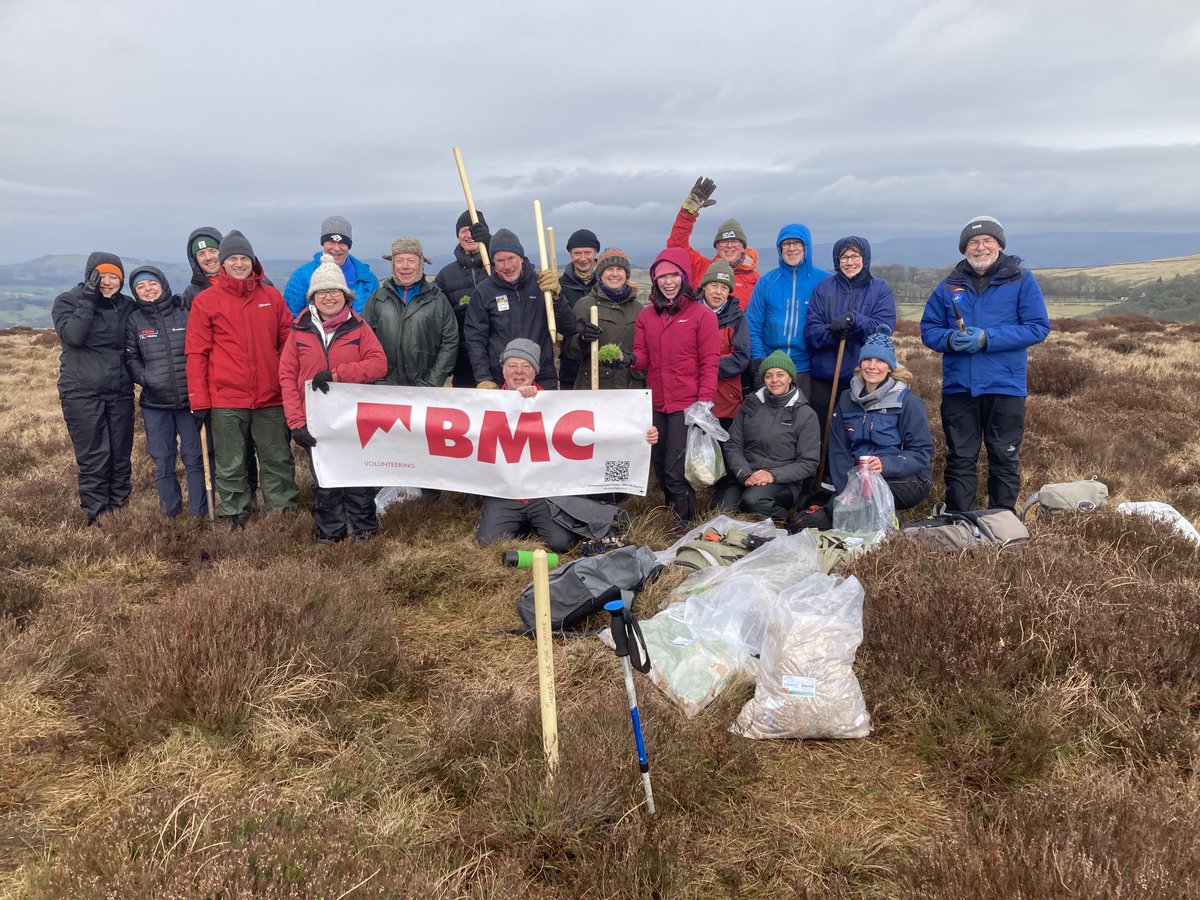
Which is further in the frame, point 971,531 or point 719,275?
point 719,275

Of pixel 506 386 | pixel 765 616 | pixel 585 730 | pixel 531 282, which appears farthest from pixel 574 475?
pixel 585 730

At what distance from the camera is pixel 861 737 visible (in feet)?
11.6

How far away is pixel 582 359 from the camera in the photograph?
705 cm

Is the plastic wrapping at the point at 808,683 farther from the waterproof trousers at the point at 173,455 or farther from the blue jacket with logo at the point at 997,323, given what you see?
the waterproof trousers at the point at 173,455

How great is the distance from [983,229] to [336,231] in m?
6.20

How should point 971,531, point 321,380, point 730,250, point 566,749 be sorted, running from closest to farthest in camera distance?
point 566,749 → point 971,531 → point 321,380 → point 730,250

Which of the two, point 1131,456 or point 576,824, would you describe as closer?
point 576,824

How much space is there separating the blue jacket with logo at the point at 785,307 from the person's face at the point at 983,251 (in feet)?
4.30

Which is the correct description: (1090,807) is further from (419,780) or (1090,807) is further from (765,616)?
(419,780)

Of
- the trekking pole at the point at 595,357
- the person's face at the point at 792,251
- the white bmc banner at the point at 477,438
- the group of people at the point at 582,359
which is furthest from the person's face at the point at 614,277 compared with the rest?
the person's face at the point at 792,251

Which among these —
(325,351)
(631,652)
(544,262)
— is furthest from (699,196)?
(631,652)

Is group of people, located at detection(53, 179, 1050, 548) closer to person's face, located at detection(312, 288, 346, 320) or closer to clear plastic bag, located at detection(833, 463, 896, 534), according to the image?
person's face, located at detection(312, 288, 346, 320)

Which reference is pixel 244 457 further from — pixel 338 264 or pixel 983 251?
pixel 983 251

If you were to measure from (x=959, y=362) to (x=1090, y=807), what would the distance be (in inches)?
171
